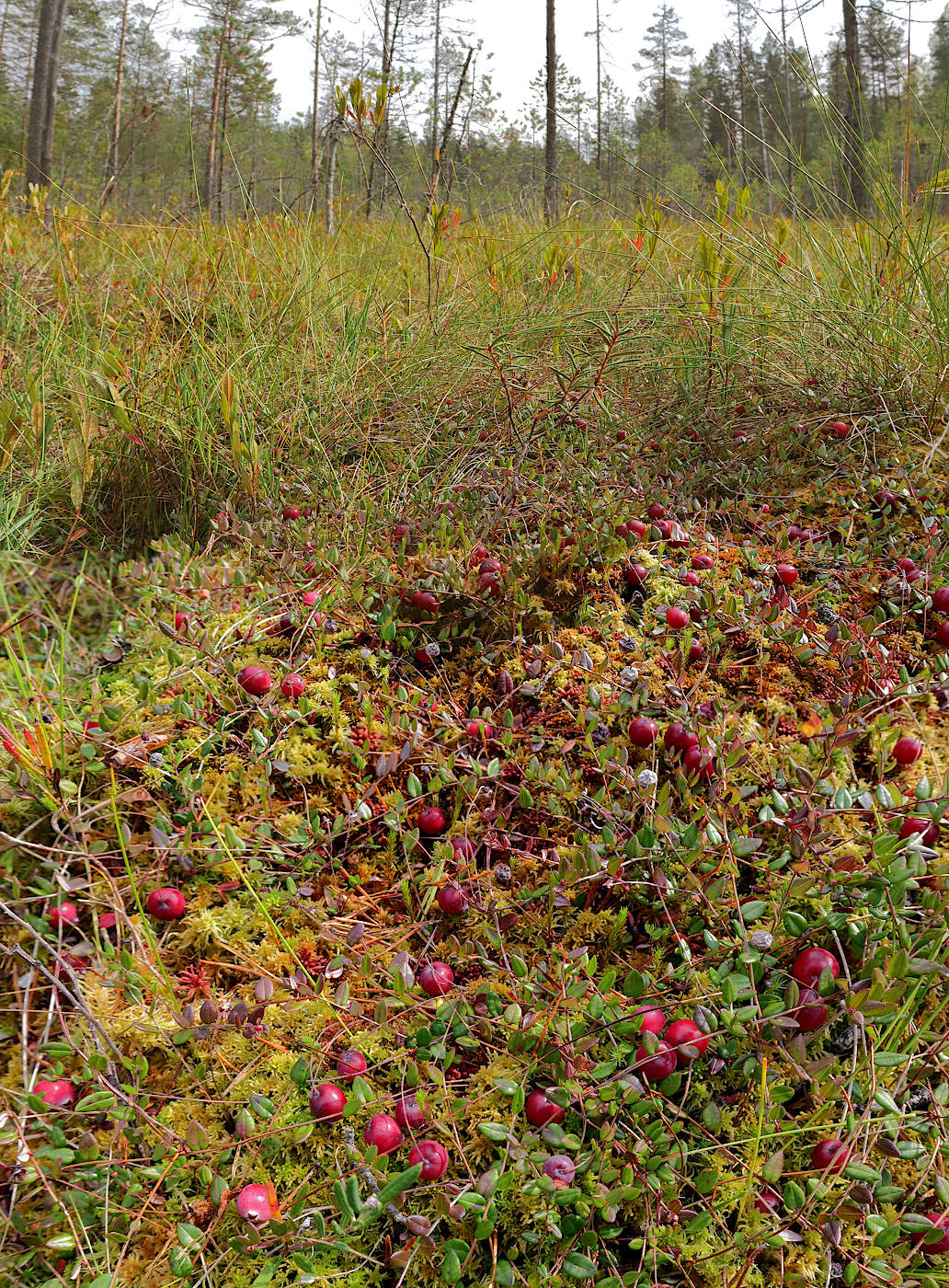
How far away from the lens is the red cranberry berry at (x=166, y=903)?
1.49m

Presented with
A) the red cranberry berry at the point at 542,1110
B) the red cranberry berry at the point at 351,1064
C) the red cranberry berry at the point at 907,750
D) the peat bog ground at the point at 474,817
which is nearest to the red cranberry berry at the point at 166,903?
the peat bog ground at the point at 474,817

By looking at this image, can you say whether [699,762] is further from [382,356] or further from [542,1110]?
[382,356]

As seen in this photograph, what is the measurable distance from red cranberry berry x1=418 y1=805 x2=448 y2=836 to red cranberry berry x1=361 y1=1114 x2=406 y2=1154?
1.96 ft

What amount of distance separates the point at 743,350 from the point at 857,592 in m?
1.48

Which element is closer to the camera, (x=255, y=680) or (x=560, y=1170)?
(x=560, y=1170)

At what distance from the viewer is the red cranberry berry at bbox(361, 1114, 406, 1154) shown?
3.85ft

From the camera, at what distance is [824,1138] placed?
123cm

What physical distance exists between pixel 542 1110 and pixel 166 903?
81 cm

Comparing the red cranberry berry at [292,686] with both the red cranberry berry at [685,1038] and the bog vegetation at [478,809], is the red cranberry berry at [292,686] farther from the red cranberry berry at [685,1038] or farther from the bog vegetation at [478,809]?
the red cranberry berry at [685,1038]

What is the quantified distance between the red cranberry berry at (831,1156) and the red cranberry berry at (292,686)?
1403 mm

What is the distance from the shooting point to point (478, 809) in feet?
5.78

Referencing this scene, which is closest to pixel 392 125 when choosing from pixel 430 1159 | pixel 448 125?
pixel 448 125

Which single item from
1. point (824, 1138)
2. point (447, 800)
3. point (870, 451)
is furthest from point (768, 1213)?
point (870, 451)

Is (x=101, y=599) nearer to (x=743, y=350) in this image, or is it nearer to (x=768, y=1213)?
(x=768, y=1213)
